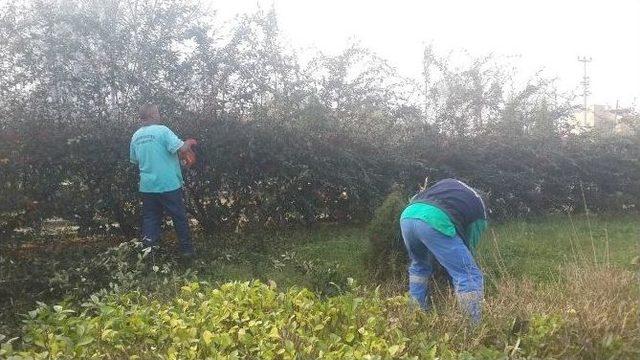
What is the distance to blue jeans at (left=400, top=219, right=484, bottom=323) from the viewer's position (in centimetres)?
347

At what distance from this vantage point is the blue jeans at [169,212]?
544cm

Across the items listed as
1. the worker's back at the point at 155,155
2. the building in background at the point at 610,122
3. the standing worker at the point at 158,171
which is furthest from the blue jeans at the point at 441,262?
the building in background at the point at 610,122

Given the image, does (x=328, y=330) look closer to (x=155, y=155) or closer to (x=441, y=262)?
(x=441, y=262)

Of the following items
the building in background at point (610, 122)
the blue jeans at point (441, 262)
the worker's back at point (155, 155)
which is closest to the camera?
the blue jeans at point (441, 262)

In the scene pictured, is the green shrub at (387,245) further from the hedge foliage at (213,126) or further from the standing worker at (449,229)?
the hedge foliage at (213,126)

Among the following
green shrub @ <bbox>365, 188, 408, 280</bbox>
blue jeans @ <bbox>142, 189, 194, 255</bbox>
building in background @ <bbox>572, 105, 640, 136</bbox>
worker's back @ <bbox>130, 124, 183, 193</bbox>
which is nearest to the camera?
green shrub @ <bbox>365, 188, 408, 280</bbox>

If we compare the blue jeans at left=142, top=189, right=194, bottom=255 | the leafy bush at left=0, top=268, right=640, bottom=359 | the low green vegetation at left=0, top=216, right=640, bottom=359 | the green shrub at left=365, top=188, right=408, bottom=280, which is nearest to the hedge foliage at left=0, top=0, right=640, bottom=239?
the blue jeans at left=142, top=189, right=194, bottom=255

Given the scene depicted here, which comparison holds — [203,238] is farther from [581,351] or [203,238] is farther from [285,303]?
[581,351]

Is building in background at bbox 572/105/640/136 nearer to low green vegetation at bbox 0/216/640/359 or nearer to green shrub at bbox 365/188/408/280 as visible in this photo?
green shrub at bbox 365/188/408/280

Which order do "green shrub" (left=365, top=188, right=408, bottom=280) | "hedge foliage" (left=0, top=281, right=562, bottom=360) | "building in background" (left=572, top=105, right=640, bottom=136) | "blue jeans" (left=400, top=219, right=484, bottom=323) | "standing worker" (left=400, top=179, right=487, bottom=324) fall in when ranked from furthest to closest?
1. "building in background" (left=572, top=105, right=640, bottom=136)
2. "green shrub" (left=365, top=188, right=408, bottom=280)
3. "standing worker" (left=400, top=179, right=487, bottom=324)
4. "blue jeans" (left=400, top=219, right=484, bottom=323)
5. "hedge foliage" (left=0, top=281, right=562, bottom=360)

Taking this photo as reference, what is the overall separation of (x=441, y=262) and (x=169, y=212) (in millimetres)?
2967

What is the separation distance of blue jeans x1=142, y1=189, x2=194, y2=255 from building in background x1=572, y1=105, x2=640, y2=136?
8074 mm

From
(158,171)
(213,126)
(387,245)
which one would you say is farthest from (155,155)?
(387,245)

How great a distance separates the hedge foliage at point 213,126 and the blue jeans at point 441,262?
293 cm
